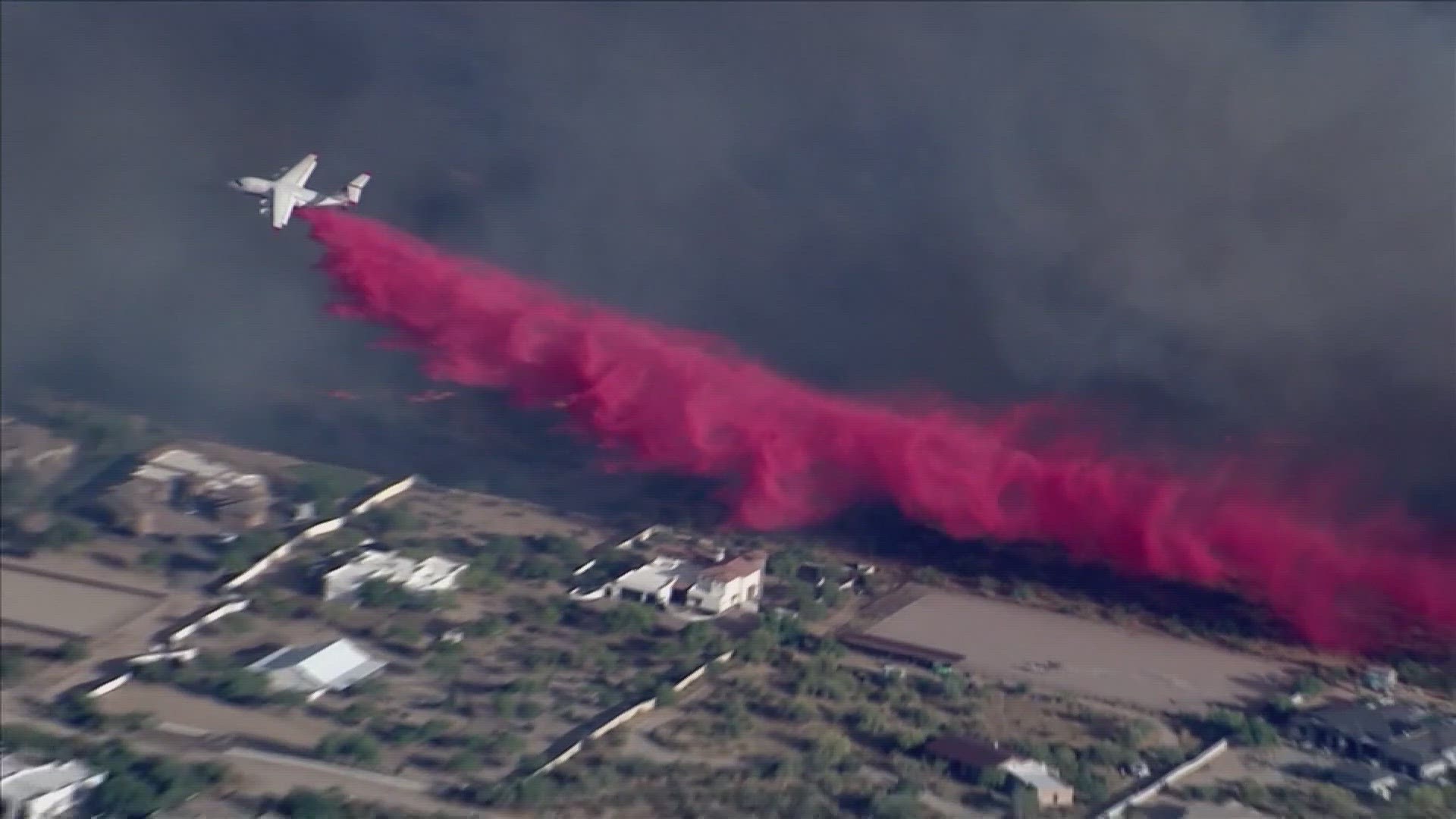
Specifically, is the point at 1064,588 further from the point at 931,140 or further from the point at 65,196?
the point at 65,196

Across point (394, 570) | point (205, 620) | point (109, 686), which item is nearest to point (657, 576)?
point (394, 570)

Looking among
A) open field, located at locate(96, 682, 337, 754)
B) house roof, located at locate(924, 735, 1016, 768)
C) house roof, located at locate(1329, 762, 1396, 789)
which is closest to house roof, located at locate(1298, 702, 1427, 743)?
house roof, located at locate(1329, 762, 1396, 789)

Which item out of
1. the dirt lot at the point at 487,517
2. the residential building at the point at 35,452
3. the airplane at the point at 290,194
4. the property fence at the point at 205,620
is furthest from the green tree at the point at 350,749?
the residential building at the point at 35,452

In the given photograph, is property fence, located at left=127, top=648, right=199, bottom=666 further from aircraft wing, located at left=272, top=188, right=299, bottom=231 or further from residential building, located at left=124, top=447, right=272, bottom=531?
aircraft wing, located at left=272, top=188, right=299, bottom=231

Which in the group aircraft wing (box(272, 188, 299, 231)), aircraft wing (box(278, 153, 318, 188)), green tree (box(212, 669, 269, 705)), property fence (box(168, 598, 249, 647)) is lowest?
green tree (box(212, 669, 269, 705))

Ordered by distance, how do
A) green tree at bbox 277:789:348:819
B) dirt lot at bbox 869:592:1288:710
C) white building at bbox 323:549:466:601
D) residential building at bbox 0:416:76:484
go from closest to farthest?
green tree at bbox 277:789:348:819 → dirt lot at bbox 869:592:1288:710 → white building at bbox 323:549:466:601 → residential building at bbox 0:416:76:484

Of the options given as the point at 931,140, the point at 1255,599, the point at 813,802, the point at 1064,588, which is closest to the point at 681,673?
the point at 813,802

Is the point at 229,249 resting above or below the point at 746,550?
above

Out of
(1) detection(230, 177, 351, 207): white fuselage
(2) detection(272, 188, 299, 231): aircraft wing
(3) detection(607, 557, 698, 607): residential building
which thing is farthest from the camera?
(1) detection(230, 177, 351, 207): white fuselage

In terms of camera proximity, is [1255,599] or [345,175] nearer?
[1255,599]
